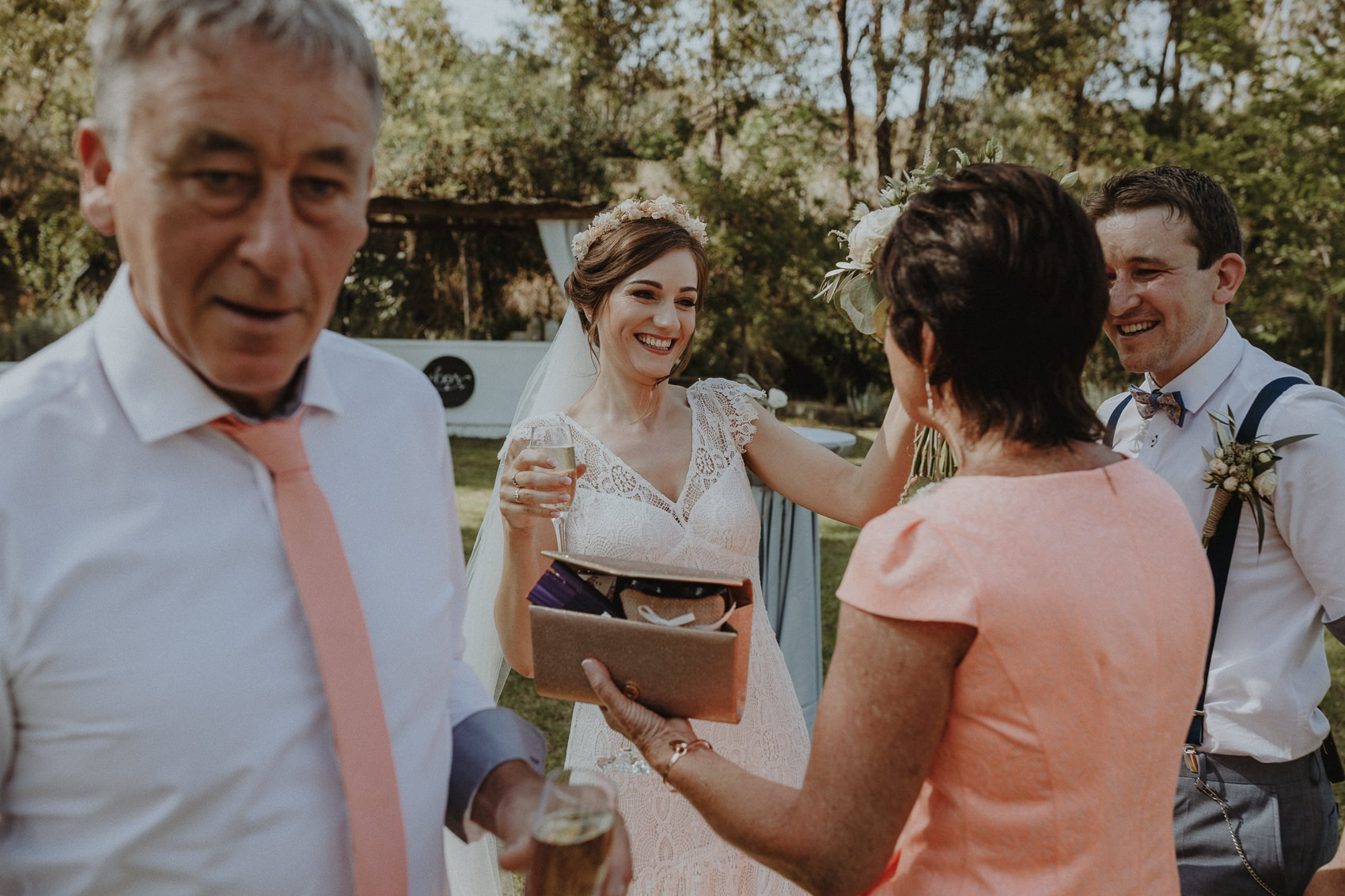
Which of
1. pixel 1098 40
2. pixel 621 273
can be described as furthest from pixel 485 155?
pixel 621 273

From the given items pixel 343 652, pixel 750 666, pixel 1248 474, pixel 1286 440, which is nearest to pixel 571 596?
pixel 343 652

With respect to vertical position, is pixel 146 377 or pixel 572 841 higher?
pixel 146 377

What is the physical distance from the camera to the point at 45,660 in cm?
110

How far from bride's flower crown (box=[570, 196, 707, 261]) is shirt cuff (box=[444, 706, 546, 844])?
1977mm

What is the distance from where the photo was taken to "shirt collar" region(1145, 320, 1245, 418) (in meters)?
2.46

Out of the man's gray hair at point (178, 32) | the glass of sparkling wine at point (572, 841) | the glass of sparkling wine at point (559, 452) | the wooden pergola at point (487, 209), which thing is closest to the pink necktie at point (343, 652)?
the glass of sparkling wine at point (572, 841)

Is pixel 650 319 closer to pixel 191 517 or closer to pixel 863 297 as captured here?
pixel 863 297

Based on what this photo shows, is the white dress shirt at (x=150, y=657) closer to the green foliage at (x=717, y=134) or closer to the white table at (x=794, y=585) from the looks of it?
the white table at (x=794, y=585)

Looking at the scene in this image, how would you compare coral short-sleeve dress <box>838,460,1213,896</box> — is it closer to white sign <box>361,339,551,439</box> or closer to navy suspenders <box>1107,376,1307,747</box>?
navy suspenders <box>1107,376,1307,747</box>

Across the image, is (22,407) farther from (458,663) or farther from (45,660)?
(458,663)

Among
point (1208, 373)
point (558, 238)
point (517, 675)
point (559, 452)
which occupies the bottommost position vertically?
point (517, 675)

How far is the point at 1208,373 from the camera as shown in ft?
8.09

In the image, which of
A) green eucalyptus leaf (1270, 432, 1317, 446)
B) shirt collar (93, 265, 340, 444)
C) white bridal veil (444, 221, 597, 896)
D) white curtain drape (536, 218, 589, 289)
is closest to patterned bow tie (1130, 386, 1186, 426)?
green eucalyptus leaf (1270, 432, 1317, 446)

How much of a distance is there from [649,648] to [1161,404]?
1720 millimetres
